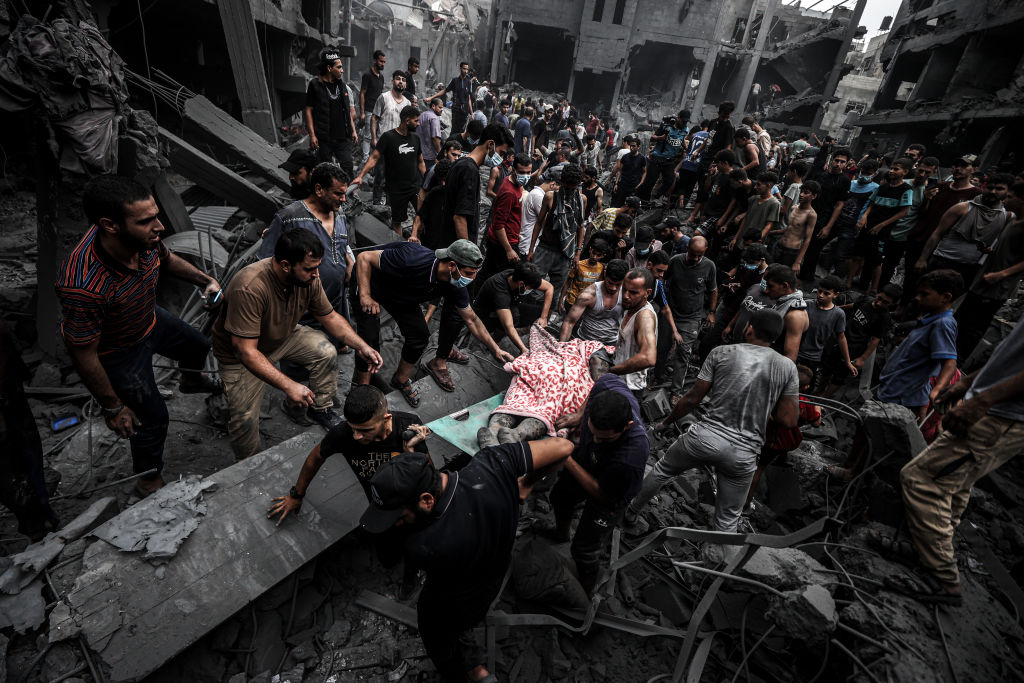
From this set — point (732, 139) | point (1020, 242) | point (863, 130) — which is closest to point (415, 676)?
point (1020, 242)

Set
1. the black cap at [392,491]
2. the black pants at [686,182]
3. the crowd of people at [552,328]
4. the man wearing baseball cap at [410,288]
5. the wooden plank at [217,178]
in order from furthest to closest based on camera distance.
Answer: the black pants at [686,182] < the wooden plank at [217,178] < the man wearing baseball cap at [410,288] < the crowd of people at [552,328] < the black cap at [392,491]

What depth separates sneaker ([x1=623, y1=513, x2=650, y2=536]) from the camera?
3.89 metres

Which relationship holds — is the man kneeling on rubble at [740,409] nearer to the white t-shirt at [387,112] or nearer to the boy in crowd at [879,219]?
the boy in crowd at [879,219]

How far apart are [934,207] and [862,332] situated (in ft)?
7.91

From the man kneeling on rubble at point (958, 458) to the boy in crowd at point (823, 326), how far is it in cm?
187

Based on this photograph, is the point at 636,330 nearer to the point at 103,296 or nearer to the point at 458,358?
the point at 458,358

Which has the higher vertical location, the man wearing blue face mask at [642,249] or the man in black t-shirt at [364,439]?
the man wearing blue face mask at [642,249]

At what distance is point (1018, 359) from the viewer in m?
2.51

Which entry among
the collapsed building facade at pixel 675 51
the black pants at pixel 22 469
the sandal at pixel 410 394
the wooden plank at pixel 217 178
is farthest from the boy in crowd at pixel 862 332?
the collapsed building facade at pixel 675 51

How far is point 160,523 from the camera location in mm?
2512

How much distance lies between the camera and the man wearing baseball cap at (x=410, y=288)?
385cm

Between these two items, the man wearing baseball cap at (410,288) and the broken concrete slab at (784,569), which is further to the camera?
the man wearing baseball cap at (410,288)

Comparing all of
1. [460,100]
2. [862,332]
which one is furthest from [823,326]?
[460,100]

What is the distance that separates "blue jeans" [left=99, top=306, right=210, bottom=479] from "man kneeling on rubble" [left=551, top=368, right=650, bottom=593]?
2.73 meters
